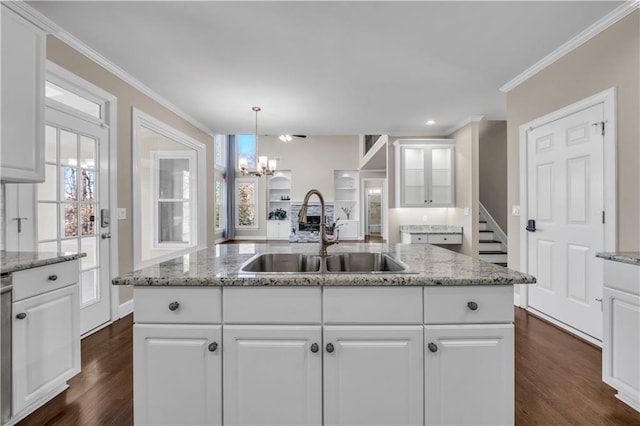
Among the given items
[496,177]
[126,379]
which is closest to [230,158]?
[496,177]

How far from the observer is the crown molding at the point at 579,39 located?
84.6 inches

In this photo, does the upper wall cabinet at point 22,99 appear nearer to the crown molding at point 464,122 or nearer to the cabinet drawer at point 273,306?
the cabinet drawer at point 273,306

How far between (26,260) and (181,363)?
3.74 feet

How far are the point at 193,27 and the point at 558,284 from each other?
3992mm

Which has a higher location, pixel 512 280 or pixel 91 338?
pixel 512 280

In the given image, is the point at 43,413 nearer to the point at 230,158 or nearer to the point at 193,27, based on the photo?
the point at 193,27

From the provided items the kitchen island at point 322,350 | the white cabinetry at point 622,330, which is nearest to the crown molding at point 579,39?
the white cabinetry at point 622,330

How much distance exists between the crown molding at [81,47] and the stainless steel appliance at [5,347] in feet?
5.34

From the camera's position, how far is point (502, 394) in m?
1.22

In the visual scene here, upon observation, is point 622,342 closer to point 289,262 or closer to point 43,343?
point 289,262

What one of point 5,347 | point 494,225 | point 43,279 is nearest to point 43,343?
point 5,347

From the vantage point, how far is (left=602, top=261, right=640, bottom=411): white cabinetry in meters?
1.61

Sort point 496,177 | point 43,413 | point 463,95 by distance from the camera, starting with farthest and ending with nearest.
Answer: point 496,177 → point 463,95 → point 43,413

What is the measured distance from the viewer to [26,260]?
5.26 feet
